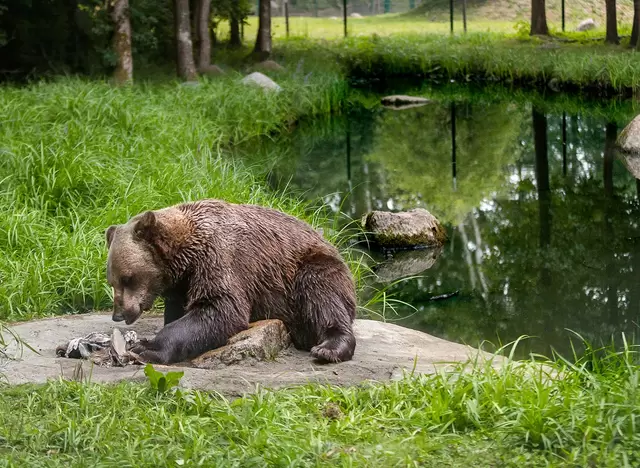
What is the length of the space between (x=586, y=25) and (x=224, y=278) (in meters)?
32.1

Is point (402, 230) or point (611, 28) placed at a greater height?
point (611, 28)

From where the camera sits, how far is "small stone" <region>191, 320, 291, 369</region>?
17.5 ft

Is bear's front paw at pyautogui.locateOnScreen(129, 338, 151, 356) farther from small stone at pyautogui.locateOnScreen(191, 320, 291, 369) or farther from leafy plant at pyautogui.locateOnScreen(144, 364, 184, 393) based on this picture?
leafy plant at pyautogui.locateOnScreen(144, 364, 184, 393)

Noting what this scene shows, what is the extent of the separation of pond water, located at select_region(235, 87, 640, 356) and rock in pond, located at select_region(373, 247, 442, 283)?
→ 0.04 m

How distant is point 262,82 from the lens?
19250 mm

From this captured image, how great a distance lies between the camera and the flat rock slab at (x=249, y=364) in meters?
5.00

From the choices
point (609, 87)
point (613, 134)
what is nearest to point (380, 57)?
point (609, 87)

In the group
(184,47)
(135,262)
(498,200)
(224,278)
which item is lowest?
(498,200)

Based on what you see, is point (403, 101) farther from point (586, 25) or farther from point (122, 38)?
point (586, 25)

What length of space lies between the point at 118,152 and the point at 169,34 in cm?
1493

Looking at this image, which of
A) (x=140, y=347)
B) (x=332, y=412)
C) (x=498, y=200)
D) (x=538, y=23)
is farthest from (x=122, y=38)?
(x=538, y=23)

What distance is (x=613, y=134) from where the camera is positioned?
17312 mm

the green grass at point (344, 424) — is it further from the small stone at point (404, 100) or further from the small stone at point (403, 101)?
the small stone at point (404, 100)

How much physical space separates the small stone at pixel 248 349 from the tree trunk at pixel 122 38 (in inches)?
486
